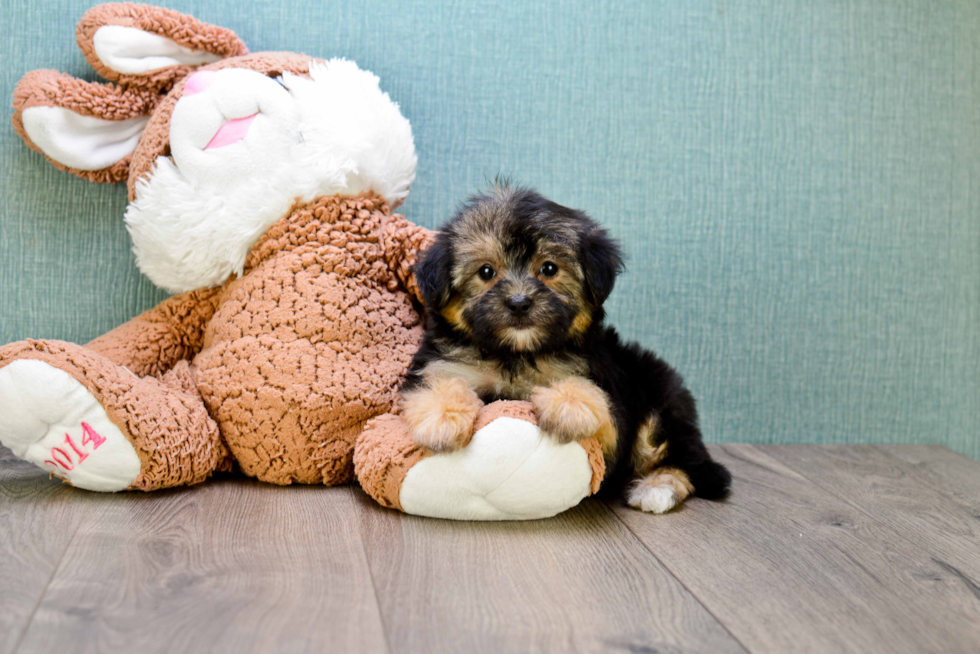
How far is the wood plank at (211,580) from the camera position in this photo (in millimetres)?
1377

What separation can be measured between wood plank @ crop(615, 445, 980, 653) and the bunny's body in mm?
Result: 938

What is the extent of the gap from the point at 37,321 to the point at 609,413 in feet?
6.34

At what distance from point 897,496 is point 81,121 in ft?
9.14

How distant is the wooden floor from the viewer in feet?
4.69

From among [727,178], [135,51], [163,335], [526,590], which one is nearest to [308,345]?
[163,335]

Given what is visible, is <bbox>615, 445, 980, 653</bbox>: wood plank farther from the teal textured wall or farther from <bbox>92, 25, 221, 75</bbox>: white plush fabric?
<bbox>92, 25, 221, 75</bbox>: white plush fabric

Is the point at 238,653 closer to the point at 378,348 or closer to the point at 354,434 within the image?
the point at 354,434

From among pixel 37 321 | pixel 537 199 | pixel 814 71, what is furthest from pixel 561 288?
pixel 37 321

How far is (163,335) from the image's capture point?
2.37 m

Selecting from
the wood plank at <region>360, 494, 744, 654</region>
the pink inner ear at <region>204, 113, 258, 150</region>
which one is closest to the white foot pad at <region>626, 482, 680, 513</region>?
the wood plank at <region>360, 494, 744, 654</region>

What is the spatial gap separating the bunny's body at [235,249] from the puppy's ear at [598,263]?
541 mm

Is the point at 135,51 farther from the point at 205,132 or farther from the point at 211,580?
the point at 211,580

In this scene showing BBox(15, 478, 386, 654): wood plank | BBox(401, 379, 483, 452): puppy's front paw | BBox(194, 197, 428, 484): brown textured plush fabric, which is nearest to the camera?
BBox(15, 478, 386, 654): wood plank

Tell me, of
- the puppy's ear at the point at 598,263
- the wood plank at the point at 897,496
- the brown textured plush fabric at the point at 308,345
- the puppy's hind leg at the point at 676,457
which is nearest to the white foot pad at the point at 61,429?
the brown textured plush fabric at the point at 308,345
